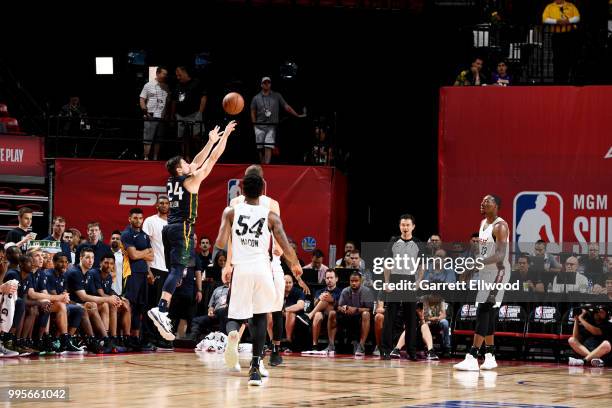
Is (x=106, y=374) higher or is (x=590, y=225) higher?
(x=590, y=225)

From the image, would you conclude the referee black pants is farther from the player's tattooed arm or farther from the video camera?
the player's tattooed arm

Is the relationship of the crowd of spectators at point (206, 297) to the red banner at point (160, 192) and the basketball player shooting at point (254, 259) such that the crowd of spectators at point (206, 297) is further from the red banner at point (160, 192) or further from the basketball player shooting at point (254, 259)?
→ the basketball player shooting at point (254, 259)

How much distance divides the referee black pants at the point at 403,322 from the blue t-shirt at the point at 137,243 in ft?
12.0

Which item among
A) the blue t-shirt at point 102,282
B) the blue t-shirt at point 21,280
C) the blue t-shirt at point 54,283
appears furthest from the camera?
the blue t-shirt at point 102,282

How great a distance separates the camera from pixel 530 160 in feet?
61.2

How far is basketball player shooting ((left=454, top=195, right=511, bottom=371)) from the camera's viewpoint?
43.5 ft

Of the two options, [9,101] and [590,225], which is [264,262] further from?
[9,101]

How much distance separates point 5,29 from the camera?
912 inches

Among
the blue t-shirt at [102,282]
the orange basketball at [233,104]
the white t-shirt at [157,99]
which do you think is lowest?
the blue t-shirt at [102,282]

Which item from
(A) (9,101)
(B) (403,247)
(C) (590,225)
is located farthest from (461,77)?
(A) (9,101)

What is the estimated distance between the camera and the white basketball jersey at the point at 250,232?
425 inches

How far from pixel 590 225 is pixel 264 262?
9.17 m

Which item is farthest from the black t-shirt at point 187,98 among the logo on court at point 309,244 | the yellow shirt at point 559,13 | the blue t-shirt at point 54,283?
the yellow shirt at point 559,13

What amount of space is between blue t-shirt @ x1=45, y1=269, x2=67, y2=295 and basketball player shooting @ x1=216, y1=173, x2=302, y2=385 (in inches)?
192
